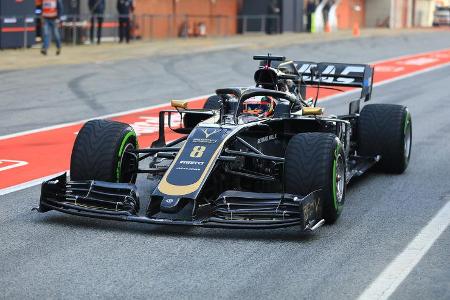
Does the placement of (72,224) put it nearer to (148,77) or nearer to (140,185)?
(140,185)

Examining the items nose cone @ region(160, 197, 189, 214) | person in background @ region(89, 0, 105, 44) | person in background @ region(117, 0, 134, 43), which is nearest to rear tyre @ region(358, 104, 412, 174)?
nose cone @ region(160, 197, 189, 214)

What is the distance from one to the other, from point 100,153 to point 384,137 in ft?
11.9

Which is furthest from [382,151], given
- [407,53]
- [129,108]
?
[407,53]

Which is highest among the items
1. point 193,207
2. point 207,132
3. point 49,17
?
point 49,17

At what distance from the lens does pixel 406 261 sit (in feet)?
23.9

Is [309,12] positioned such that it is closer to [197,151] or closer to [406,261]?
[197,151]

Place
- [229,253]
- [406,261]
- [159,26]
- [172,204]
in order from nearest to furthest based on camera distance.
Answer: [406,261] < [229,253] < [172,204] < [159,26]

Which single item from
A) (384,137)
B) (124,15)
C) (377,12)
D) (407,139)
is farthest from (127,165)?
(377,12)

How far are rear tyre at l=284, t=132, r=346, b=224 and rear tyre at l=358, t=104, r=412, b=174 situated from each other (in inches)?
103

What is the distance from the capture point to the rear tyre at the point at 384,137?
10914 millimetres

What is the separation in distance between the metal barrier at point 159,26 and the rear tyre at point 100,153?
18.9 m

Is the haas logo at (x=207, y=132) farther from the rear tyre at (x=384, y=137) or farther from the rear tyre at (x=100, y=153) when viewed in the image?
the rear tyre at (x=384, y=137)

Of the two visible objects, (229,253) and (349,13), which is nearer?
(229,253)

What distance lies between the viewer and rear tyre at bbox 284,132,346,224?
8.13 meters
